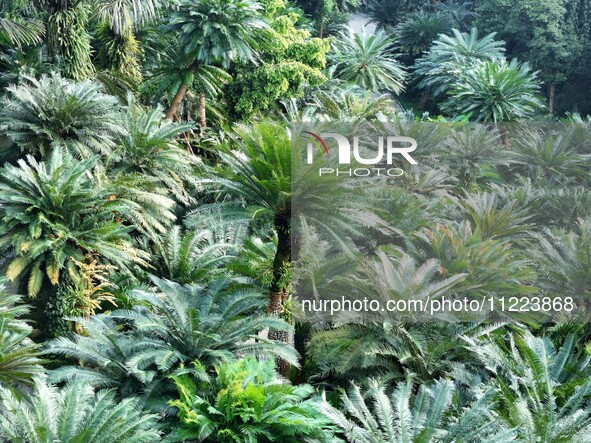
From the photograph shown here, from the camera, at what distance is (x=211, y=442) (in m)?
11.8

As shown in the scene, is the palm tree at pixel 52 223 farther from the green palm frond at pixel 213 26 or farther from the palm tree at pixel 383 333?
the green palm frond at pixel 213 26

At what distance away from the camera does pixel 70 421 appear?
35.3 feet

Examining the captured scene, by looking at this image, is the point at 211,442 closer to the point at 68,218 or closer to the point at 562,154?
the point at 68,218

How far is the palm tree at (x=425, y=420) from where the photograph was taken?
1120 centimetres

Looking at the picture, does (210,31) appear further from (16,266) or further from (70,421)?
(70,421)

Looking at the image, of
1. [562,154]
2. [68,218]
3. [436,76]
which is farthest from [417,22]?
[68,218]

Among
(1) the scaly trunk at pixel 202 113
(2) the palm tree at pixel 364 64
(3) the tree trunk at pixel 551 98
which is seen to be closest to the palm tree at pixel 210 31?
(1) the scaly trunk at pixel 202 113

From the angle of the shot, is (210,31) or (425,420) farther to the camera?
(210,31)

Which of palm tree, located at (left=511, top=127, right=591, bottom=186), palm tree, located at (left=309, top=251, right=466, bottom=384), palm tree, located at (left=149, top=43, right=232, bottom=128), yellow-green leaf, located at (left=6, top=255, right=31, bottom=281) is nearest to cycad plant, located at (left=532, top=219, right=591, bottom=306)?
palm tree, located at (left=309, top=251, right=466, bottom=384)

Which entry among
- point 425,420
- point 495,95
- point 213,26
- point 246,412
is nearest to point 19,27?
point 213,26

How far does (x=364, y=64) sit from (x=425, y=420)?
2909 centimetres

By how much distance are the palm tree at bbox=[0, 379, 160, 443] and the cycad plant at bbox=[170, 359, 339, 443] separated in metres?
0.62

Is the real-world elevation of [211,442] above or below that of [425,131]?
below

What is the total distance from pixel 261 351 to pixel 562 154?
499 inches
